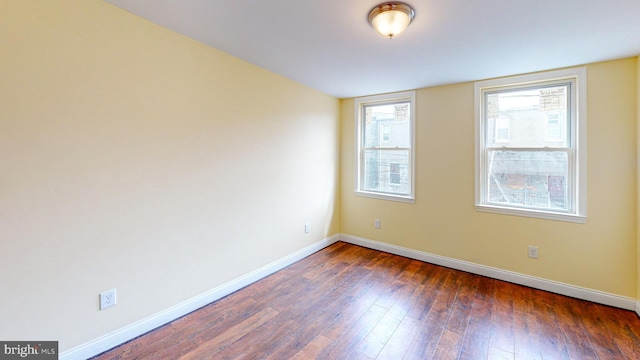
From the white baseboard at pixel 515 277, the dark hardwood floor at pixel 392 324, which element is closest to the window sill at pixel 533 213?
the white baseboard at pixel 515 277

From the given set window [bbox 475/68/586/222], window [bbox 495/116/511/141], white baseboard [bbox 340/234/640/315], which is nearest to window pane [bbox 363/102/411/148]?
window [bbox 475/68/586/222]

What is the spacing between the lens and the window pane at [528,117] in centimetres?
274

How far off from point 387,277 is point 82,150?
2.98 meters

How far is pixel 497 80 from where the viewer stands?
9.67ft

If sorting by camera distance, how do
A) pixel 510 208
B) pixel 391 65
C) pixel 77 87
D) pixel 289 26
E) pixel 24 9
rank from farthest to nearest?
pixel 510 208 → pixel 391 65 → pixel 289 26 → pixel 77 87 → pixel 24 9

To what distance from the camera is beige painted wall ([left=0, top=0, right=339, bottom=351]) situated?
1.49 metres

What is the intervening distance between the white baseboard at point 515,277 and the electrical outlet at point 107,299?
122 inches

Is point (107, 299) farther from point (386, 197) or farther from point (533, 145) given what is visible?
point (533, 145)

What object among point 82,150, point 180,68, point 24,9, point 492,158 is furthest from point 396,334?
point 24,9

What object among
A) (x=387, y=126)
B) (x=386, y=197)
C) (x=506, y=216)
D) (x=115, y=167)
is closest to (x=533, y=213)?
(x=506, y=216)

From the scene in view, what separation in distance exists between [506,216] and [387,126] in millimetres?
1889

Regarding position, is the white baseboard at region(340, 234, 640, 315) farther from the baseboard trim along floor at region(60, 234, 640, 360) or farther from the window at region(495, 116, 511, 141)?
the window at region(495, 116, 511, 141)

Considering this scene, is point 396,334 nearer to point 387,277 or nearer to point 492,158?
point 387,277

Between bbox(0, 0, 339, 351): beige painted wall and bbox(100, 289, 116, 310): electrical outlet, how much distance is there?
0.11ft
